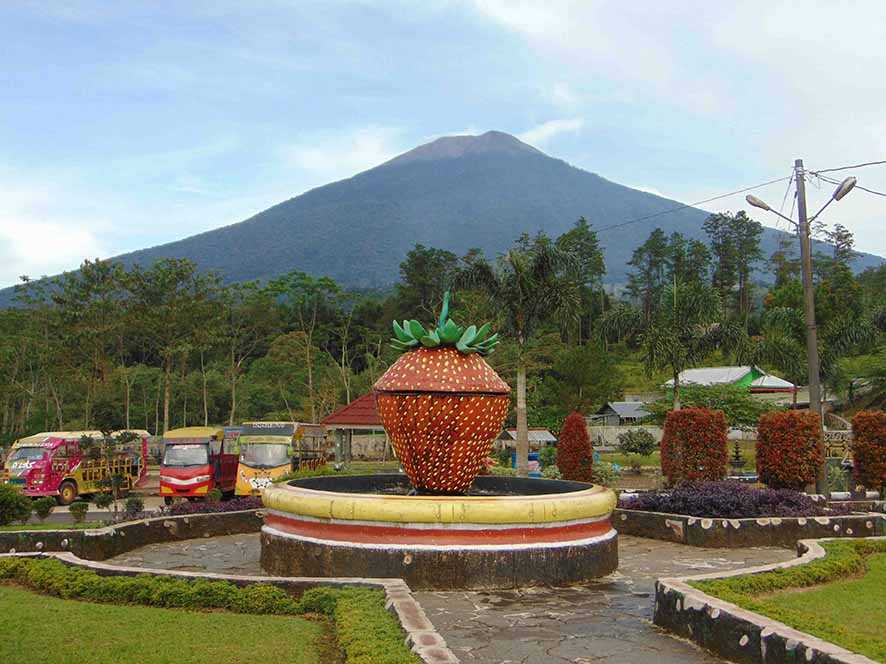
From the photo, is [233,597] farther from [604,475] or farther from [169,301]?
[169,301]

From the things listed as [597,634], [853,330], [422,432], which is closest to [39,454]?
[422,432]

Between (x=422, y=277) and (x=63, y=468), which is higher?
(x=422, y=277)

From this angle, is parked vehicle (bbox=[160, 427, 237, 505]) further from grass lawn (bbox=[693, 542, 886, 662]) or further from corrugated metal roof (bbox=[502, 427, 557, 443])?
corrugated metal roof (bbox=[502, 427, 557, 443])

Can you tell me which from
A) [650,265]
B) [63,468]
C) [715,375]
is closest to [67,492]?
[63,468]

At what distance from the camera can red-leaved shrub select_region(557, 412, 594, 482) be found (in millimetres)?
20984

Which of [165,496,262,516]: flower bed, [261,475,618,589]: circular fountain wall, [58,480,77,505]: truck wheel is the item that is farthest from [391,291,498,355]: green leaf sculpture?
[58,480,77,505]: truck wheel

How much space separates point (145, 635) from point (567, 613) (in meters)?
3.98

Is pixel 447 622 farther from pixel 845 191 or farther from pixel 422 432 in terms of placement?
pixel 845 191

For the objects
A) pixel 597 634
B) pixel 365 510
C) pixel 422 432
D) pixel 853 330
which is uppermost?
pixel 853 330

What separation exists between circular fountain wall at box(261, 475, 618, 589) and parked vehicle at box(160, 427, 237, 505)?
14.6 m

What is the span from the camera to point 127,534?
13000 mm

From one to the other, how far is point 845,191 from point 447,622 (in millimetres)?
14211

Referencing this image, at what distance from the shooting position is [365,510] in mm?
9602

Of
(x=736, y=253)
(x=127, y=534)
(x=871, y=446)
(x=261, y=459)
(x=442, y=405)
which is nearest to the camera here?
(x=442, y=405)
